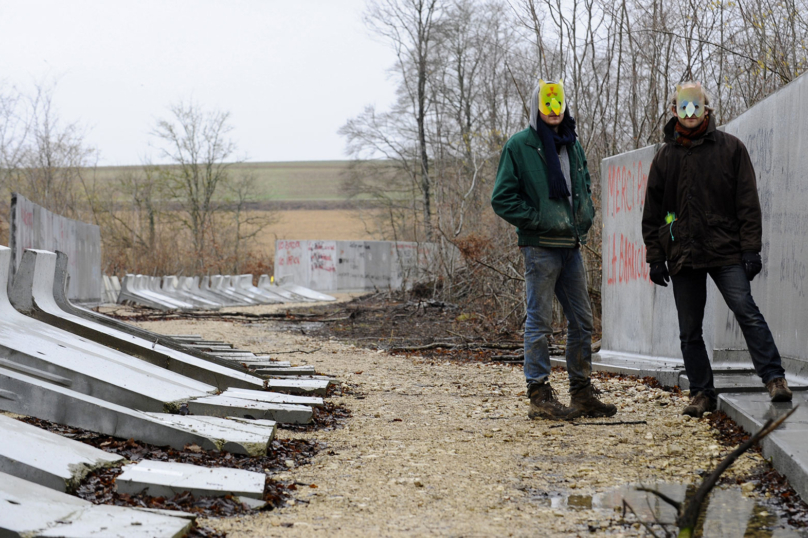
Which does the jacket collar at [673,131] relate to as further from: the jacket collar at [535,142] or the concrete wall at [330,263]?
the concrete wall at [330,263]

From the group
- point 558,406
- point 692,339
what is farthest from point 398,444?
point 692,339

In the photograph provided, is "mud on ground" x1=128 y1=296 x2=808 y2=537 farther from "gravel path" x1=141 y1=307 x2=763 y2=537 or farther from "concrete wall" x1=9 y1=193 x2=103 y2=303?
"concrete wall" x1=9 y1=193 x2=103 y2=303

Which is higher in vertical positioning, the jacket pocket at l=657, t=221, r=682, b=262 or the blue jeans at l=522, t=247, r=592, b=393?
the jacket pocket at l=657, t=221, r=682, b=262

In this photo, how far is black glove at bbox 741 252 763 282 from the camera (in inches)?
189

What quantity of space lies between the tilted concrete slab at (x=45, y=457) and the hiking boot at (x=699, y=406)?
330cm

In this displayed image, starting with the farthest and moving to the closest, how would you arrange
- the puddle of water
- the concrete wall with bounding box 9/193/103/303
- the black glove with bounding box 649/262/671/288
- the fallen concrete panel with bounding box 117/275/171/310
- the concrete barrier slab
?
the fallen concrete panel with bounding box 117/275/171/310
the concrete wall with bounding box 9/193/103/303
the black glove with bounding box 649/262/671/288
the concrete barrier slab
the puddle of water

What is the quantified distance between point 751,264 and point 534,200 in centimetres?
133

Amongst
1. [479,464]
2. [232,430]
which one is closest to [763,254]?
[479,464]

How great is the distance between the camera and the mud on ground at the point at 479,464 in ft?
9.84

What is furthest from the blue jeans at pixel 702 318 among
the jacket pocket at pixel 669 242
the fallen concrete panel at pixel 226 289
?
the fallen concrete panel at pixel 226 289

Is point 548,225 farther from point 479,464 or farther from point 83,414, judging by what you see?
point 83,414

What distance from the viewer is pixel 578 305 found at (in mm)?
5418

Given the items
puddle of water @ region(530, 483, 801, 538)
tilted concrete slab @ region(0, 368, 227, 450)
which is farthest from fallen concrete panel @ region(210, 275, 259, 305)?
puddle of water @ region(530, 483, 801, 538)

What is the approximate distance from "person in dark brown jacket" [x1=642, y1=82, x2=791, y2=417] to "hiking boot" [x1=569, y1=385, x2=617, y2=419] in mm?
485
